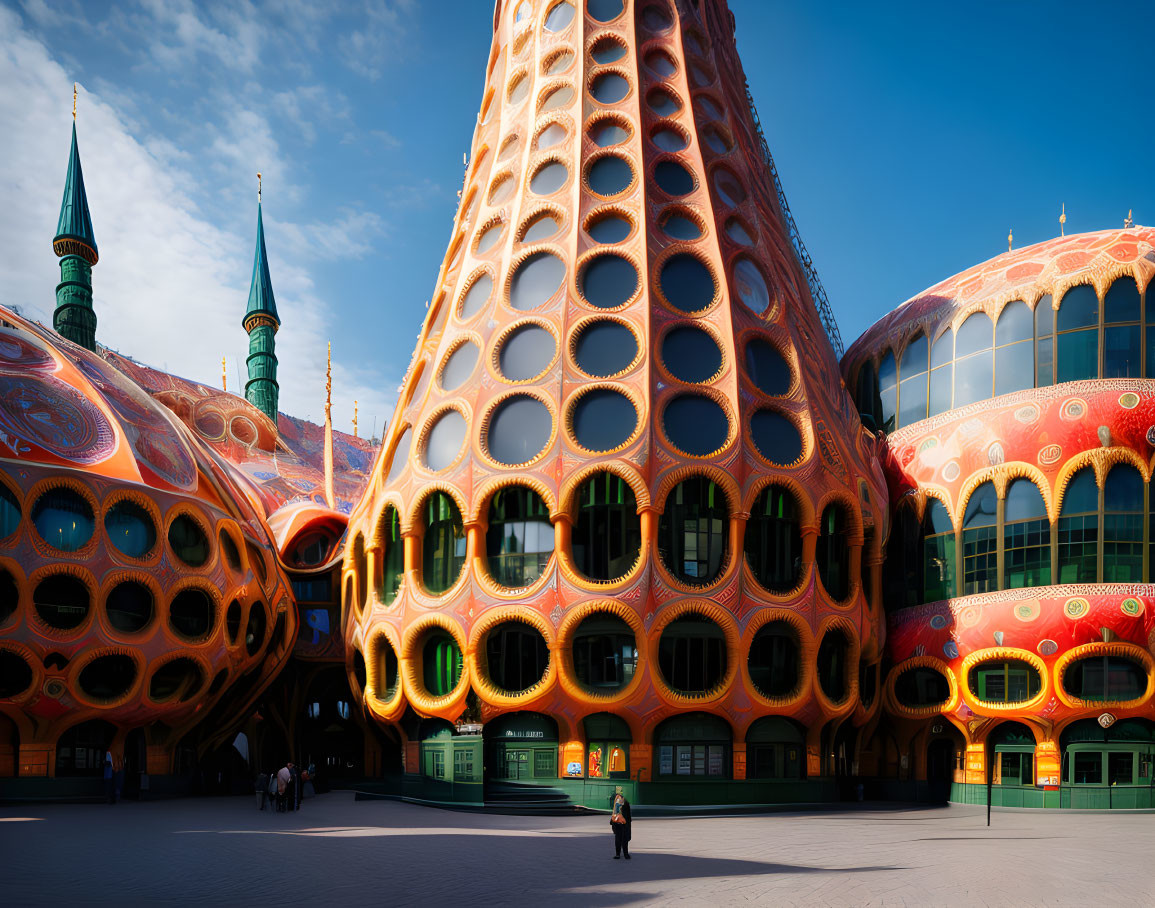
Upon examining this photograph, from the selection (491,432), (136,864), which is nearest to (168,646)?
(491,432)

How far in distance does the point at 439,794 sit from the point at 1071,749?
20.5m

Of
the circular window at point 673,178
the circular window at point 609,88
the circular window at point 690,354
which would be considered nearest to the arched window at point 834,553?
the circular window at point 690,354

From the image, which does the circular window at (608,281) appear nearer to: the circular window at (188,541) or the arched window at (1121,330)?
the circular window at (188,541)

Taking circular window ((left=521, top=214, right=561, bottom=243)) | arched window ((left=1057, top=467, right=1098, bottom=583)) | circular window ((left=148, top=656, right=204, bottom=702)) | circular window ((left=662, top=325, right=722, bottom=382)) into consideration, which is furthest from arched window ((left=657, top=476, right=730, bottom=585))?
circular window ((left=148, top=656, right=204, bottom=702))

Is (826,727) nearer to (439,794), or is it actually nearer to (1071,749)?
(1071,749)

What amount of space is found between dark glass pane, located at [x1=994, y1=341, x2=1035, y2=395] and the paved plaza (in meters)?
15.3

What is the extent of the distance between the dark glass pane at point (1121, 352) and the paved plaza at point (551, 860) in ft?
49.9

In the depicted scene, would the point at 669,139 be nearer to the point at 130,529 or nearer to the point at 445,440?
the point at 445,440

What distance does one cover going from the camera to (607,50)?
37.3 metres

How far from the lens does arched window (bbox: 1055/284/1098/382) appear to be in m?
33.8

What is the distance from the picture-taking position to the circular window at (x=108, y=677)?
2948 centimetres

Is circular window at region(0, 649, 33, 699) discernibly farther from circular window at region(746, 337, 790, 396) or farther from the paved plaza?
circular window at region(746, 337, 790, 396)

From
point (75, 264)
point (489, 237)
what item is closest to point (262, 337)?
point (75, 264)

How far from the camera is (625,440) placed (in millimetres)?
30094
